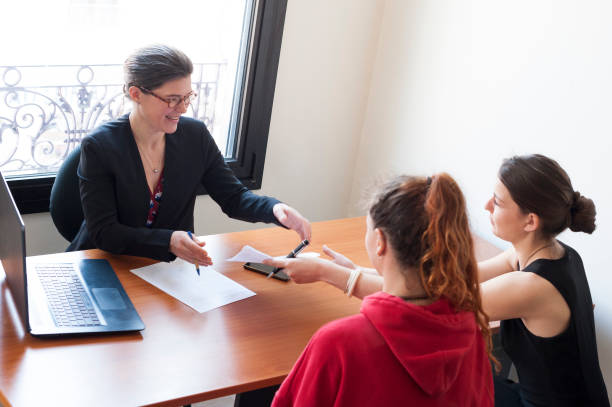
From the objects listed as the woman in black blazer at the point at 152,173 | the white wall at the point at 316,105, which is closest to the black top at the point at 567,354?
the woman in black blazer at the point at 152,173

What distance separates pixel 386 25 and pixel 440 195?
7.00 feet

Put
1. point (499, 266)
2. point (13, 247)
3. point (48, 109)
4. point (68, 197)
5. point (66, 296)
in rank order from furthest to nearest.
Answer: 1. point (48, 109)
2. point (68, 197)
3. point (499, 266)
4. point (66, 296)
5. point (13, 247)

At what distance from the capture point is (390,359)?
1170 mm

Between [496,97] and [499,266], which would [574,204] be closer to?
[499,266]

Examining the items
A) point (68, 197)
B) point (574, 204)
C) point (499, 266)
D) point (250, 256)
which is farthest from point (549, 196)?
point (68, 197)

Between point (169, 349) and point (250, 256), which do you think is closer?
point (169, 349)

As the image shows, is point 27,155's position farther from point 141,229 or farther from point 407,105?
point 407,105

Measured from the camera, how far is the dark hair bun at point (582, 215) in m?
1.75

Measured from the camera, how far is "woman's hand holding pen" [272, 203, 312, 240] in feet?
7.10

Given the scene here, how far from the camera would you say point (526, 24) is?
2.51 meters

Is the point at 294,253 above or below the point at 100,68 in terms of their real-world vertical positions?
below

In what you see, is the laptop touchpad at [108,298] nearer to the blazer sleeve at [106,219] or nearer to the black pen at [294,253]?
the blazer sleeve at [106,219]

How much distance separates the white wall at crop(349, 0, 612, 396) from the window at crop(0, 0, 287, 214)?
63 centimetres

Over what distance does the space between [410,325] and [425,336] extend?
0.04 meters
